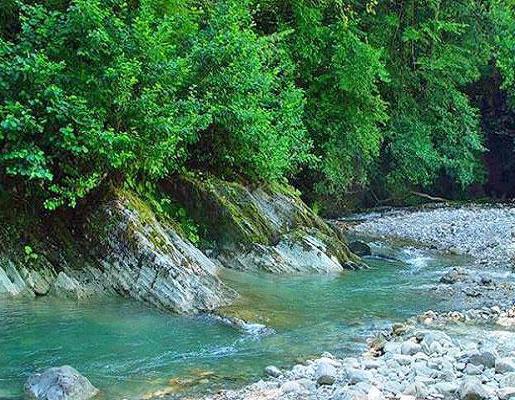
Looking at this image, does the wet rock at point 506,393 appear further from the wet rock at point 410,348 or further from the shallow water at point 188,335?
the shallow water at point 188,335

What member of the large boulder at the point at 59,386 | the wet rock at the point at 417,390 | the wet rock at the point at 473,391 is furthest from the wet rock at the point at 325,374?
the large boulder at the point at 59,386

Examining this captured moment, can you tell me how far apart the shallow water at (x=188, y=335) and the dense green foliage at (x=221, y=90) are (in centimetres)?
181

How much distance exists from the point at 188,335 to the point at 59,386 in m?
2.34

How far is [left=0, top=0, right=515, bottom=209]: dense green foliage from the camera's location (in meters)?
9.05

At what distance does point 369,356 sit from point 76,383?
2.91 metres

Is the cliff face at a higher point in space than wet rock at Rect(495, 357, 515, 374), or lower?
higher

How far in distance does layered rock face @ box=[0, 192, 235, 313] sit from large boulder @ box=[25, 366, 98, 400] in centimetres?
308

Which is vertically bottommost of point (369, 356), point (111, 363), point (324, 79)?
point (369, 356)

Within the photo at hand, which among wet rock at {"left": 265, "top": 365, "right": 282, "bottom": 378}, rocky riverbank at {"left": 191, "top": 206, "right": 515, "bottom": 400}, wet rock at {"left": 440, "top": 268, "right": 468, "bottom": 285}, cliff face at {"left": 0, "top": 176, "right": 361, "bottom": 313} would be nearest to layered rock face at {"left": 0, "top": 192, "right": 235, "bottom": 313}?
cliff face at {"left": 0, "top": 176, "right": 361, "bottom": 313}

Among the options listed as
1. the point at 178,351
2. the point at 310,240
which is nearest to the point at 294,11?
the point at 310,240

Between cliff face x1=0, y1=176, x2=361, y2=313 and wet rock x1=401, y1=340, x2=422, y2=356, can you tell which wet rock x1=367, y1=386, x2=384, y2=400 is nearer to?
wet rock x1=401, y1=340, x2=422, y2=356

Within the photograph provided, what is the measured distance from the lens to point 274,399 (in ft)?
17.8

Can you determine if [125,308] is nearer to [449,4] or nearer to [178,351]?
[178,351]

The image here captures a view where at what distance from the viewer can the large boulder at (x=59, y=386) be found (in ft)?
18.4
